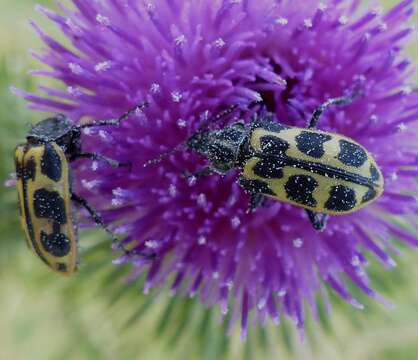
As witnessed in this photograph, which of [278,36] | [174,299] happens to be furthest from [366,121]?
[174,299]

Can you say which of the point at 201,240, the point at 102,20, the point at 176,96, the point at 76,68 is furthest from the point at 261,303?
the point at 102,20

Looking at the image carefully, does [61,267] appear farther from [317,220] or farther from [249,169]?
[317,220]

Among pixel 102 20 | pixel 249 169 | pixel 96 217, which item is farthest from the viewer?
pixel 96 217

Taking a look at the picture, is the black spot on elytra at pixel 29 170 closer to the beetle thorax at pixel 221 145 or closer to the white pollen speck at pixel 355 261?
the beetle thorax at pixel 221 145

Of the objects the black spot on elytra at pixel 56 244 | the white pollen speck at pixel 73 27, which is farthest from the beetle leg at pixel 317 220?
the white pollen speck at pixel 73 27

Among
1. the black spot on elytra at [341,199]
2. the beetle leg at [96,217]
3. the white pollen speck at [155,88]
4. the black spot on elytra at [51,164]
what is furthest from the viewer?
the beetle leg at [96,217]

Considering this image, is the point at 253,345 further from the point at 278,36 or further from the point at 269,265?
the point at 278,36

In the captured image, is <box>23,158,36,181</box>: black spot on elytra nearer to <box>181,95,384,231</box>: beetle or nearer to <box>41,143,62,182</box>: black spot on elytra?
<box>41,143,62,182</box>: black spot on elytra
